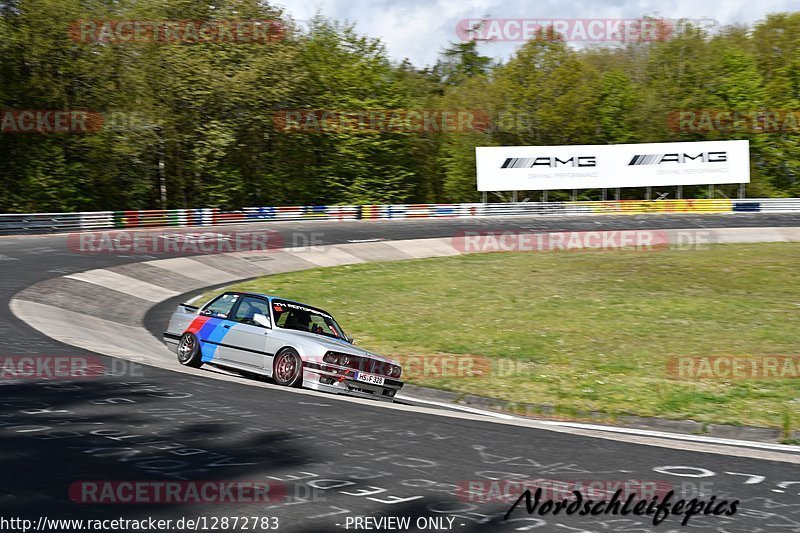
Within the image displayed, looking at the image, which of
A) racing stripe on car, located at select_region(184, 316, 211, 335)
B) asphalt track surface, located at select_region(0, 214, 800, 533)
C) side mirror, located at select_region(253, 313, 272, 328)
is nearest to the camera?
asphalt track surface, located at select_region(0, 214, 800, 533)

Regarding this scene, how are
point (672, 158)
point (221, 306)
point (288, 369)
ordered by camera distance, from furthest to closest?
1. point (672, 158)
2. point (221, 306)
3. point (288, 369)

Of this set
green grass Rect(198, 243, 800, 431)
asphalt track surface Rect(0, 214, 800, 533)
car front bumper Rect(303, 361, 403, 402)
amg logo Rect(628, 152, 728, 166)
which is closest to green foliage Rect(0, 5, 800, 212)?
amg logo Rect(628, 152, 728, 166)

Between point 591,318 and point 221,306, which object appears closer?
point 221,306

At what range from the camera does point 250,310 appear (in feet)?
41.6

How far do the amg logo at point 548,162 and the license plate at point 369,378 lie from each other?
44.8 metres

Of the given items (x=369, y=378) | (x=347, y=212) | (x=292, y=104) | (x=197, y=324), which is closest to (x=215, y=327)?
(x=197, y=324)

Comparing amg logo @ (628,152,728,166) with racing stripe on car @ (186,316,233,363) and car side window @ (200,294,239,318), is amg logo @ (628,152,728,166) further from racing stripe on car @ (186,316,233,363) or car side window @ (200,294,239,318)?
racing stripe on car @ (186,316,233,363)

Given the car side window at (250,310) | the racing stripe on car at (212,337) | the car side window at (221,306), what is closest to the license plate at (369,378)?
the car side window at (250,310)

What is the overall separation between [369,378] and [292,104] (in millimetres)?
45283

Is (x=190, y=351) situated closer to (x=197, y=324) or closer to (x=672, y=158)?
(x=197, y=324)

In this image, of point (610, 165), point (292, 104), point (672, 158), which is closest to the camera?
point (292, 104)

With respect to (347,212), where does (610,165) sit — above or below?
above

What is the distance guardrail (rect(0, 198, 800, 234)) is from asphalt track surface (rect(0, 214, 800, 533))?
31375 millimetres

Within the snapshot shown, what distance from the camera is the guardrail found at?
39062mm
